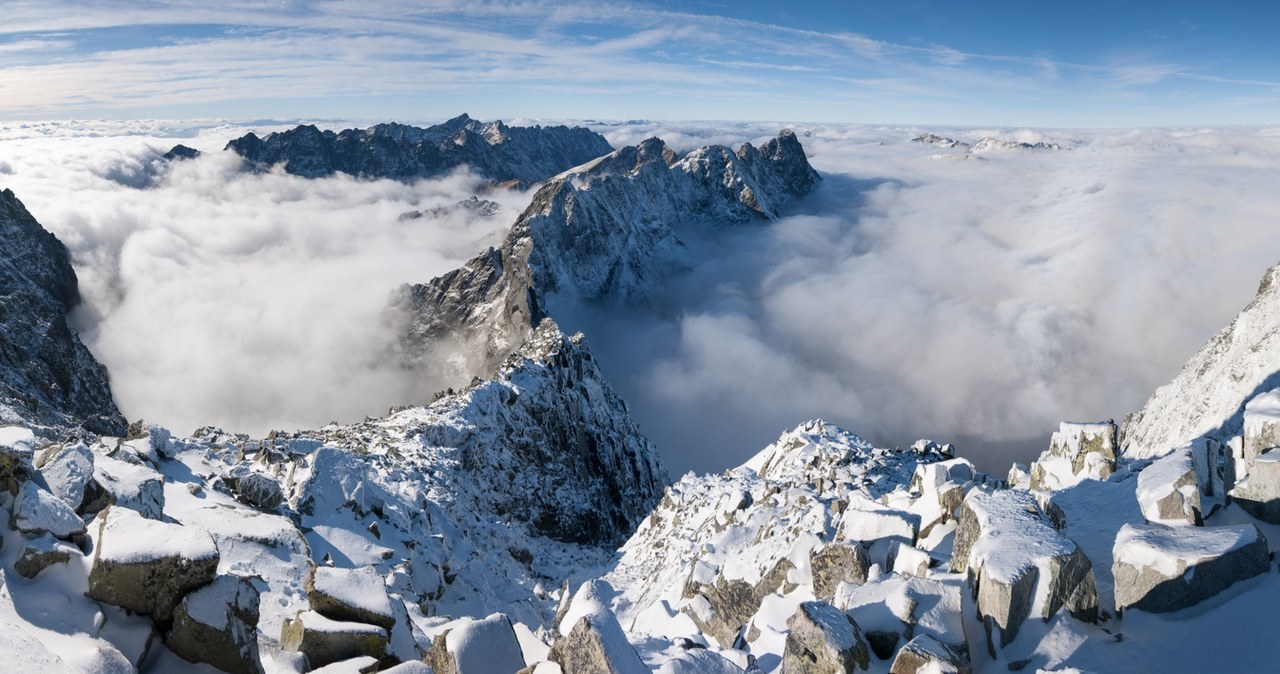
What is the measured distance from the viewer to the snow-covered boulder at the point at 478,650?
42.5ft

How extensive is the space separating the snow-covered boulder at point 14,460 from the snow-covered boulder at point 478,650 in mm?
10690

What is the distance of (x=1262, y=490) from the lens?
14.4m

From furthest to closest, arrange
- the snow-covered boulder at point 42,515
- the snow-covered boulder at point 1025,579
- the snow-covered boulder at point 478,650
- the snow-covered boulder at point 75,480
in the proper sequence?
the snow-covered boulder at point 75,480 → the snow-covered boulder at point 42,515 → the snow-covered boulder at point 478,650 → the snow-covered boulder at point 1025,579

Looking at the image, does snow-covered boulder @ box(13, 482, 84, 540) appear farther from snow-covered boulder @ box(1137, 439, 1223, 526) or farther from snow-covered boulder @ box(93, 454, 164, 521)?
snow-covered boulder @ box(1137, 439, 1223, 526)

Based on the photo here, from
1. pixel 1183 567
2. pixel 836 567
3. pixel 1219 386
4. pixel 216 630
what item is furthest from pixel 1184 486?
pixel 1219 386

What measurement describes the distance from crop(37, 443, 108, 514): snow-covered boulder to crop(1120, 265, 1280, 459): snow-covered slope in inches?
2004

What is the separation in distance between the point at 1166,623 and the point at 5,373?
116 meters

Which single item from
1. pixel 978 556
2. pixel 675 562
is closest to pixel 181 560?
pixel 978 556

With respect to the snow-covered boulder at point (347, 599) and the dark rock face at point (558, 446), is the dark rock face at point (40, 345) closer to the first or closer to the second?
the dark rock face at point (558, 446)

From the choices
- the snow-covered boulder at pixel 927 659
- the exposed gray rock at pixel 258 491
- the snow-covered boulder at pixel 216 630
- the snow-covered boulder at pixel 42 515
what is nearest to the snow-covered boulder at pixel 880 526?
the snow-covered boulder at pixel 927 659

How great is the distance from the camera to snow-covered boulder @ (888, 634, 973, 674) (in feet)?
35.8

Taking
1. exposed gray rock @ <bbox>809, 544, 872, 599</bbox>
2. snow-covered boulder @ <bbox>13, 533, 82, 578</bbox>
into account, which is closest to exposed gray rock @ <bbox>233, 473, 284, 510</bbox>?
snow-covered boulder @ <bbox>13, 533, 82, 578</bbox>

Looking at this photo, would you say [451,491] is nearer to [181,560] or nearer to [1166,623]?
[181,560]

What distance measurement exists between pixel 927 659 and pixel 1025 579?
273 centimetres
